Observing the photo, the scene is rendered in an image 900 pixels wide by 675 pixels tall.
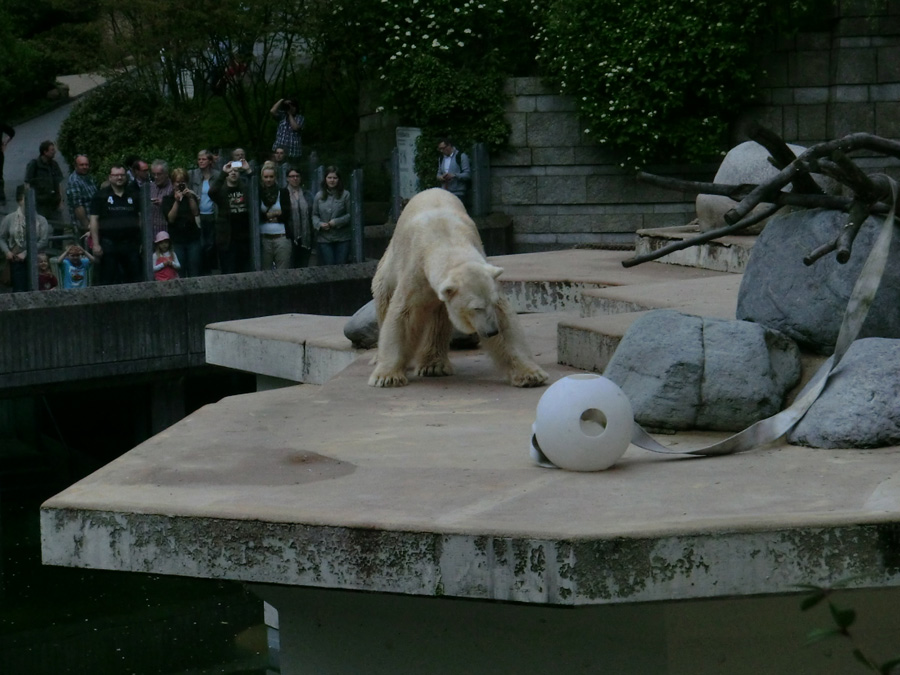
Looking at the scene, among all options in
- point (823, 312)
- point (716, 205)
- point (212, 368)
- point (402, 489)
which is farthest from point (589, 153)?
point (402, 489)

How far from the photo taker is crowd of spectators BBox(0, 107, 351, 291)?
1236cm

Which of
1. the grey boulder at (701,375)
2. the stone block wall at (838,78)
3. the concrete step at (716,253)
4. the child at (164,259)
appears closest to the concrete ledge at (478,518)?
the grey boulder at (701,375)

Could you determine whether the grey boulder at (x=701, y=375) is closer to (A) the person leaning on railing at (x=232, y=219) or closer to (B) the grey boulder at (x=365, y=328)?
(B) the grey boulder at (x=365, y=328)

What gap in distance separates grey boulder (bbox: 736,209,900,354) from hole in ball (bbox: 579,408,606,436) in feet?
4.70

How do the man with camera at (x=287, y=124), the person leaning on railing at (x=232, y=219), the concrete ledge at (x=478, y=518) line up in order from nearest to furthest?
the concrete ledge at (x=478, y=518) < the person leaning on railing at (x=232, y=219) < the man with camera at (x=287, y=124)

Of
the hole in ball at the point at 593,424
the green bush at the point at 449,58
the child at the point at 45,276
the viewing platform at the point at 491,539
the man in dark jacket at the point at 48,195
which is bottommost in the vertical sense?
the viewing platform at the point at 491,539

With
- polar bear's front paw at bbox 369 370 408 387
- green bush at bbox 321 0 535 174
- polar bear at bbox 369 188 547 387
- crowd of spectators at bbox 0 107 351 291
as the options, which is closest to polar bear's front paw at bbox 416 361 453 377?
polar bear at bbox 369 188 547 387

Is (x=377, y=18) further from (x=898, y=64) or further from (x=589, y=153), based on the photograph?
(x=898, y=64)

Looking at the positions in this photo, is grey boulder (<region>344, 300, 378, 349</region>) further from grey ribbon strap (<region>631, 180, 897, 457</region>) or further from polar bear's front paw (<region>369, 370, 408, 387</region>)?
grey ribbon strap (<region>631, 180, 897, 457</region>)

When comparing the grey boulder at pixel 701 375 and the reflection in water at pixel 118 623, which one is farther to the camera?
the reflection in water at pixel 118 623

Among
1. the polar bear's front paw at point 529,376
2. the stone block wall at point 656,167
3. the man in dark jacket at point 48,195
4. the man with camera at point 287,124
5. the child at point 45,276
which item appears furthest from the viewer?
the man with camera at point 287,124

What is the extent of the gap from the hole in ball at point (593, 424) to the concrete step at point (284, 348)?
3444mm

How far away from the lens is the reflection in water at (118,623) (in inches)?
404

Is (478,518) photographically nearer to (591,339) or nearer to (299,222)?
(591,339)
